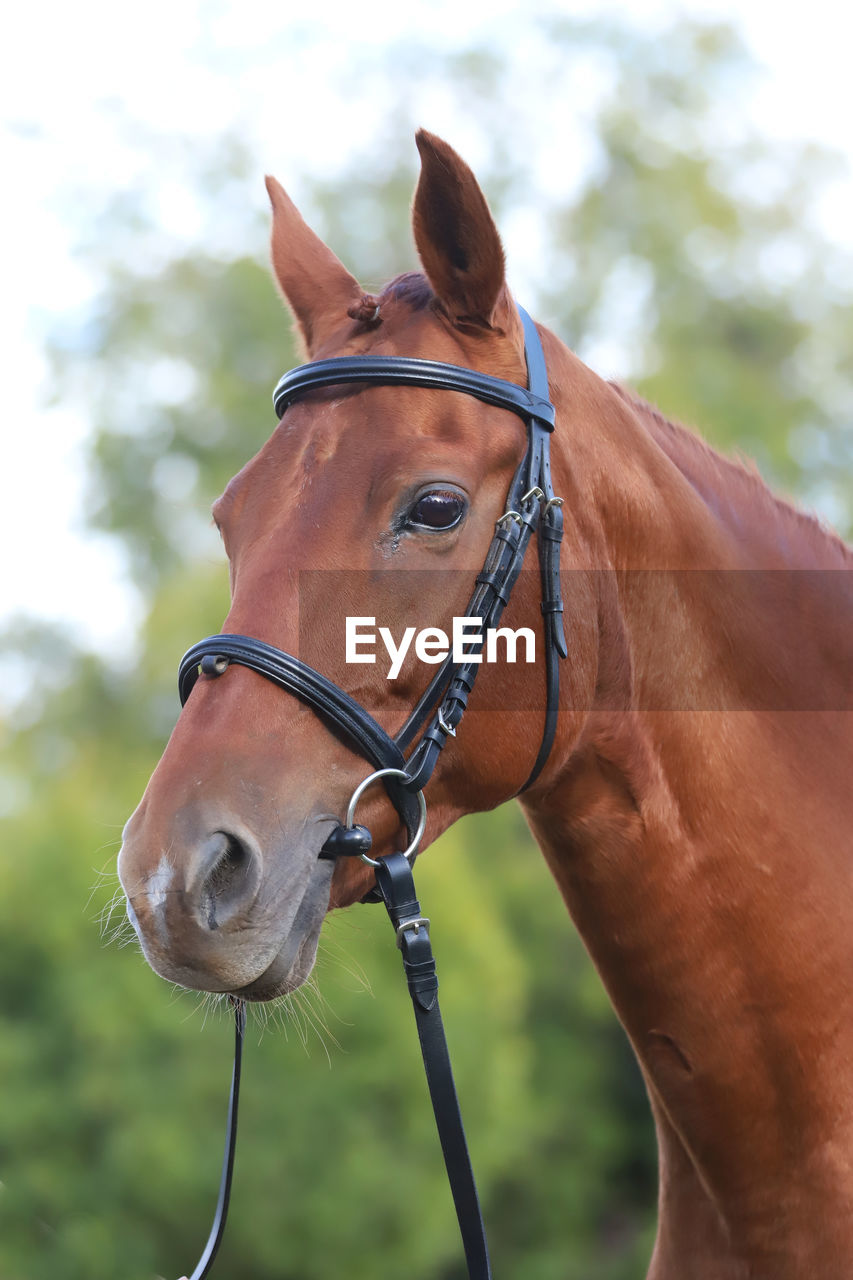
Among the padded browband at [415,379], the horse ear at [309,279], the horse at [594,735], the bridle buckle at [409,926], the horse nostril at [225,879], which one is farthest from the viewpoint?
the horse ear at [309,279]

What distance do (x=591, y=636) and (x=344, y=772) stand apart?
0.64 meters

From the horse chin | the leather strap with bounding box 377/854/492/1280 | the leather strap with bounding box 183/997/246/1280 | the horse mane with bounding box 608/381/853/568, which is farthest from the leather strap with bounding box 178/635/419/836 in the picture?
the horse mane with bounding box 608/381/853/568

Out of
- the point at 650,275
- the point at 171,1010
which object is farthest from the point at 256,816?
the point at 650,275

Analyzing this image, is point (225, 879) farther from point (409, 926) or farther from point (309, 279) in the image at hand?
point (309, 279)

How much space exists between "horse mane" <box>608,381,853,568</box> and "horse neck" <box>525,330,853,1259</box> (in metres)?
0.11

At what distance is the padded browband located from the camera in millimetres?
2271

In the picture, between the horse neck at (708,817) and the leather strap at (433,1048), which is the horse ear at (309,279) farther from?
the leather strap at (433,1048)

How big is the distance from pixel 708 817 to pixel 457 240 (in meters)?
1.31

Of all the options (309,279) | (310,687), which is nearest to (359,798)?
(310,687)

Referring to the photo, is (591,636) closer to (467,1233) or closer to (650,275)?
(467,1233)

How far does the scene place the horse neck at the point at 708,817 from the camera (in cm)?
233

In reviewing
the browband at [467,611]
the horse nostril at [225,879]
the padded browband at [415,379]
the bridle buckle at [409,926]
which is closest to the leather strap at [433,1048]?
the bridle buckle at [409,926]

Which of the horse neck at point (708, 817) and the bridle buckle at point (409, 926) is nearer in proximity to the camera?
the bridle buckle at point (409, 926)

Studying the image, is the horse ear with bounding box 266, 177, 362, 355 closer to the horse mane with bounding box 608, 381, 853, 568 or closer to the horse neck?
the horse neck
